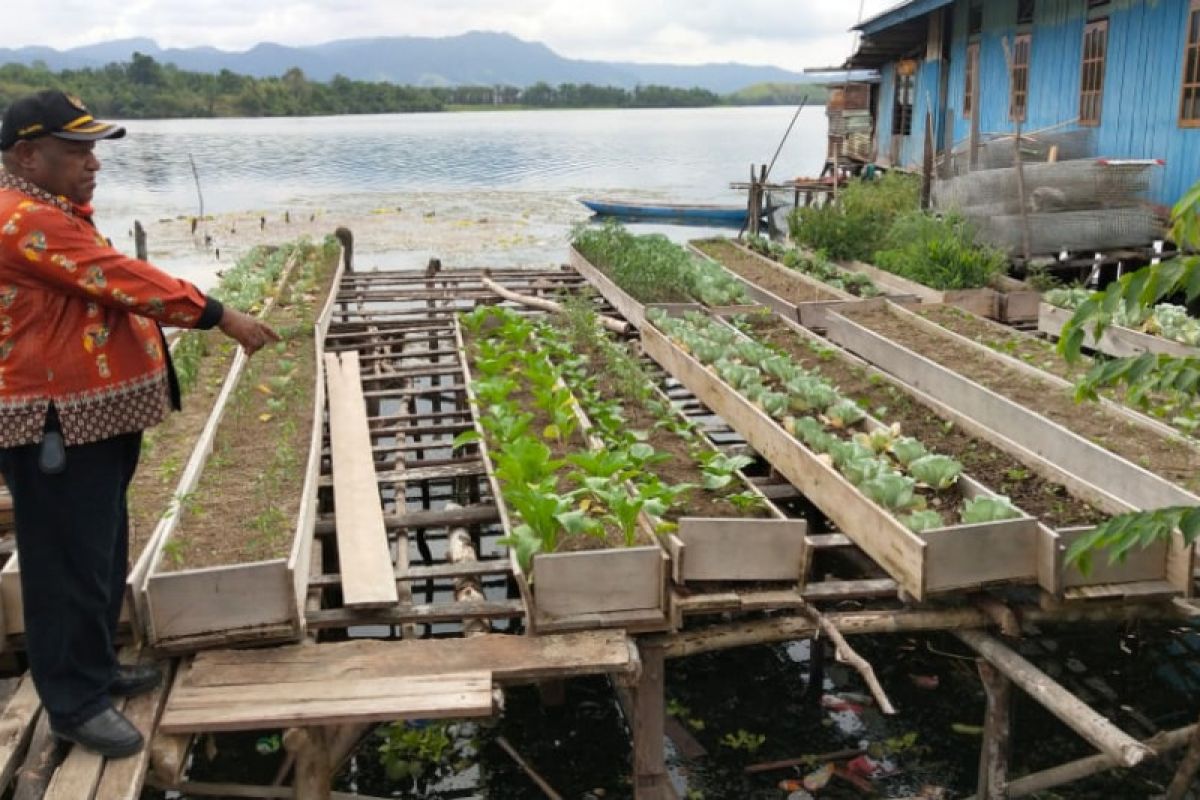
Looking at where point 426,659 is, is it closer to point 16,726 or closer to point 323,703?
point 323,703

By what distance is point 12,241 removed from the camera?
11.9 feet

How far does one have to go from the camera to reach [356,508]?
20.4ft

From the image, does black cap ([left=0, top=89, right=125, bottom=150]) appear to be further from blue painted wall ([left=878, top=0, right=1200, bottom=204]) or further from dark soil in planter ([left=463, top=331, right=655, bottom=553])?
blue painted wall ([left=878, top=0, right=1200, bottom=204])

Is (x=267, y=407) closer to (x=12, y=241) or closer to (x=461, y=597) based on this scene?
(x=461, y=597)

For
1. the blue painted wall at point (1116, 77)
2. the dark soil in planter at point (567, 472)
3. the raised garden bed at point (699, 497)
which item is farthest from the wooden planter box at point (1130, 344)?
the blue painted wall at point (1116, 77)

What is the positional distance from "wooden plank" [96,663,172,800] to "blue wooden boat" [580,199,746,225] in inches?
1187

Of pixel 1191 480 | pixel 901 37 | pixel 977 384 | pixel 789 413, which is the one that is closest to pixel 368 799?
pixel 789 413

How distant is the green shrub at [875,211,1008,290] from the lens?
1148cm

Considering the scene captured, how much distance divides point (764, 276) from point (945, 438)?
21.1ft

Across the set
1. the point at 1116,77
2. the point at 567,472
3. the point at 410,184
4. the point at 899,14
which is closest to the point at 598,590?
the point at 567,472

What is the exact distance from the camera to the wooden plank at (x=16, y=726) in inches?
160

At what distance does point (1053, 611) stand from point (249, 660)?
11.4 ft

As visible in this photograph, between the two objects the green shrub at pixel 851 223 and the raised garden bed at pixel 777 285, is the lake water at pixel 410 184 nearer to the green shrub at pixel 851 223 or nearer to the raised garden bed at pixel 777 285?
the raised garden bed at pixel 777 285

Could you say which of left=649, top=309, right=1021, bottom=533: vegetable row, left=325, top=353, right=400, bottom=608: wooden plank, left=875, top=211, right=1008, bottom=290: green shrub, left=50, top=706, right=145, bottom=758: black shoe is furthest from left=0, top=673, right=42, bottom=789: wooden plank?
left=875, top=211, right=1008, bottom=290: green shrub
